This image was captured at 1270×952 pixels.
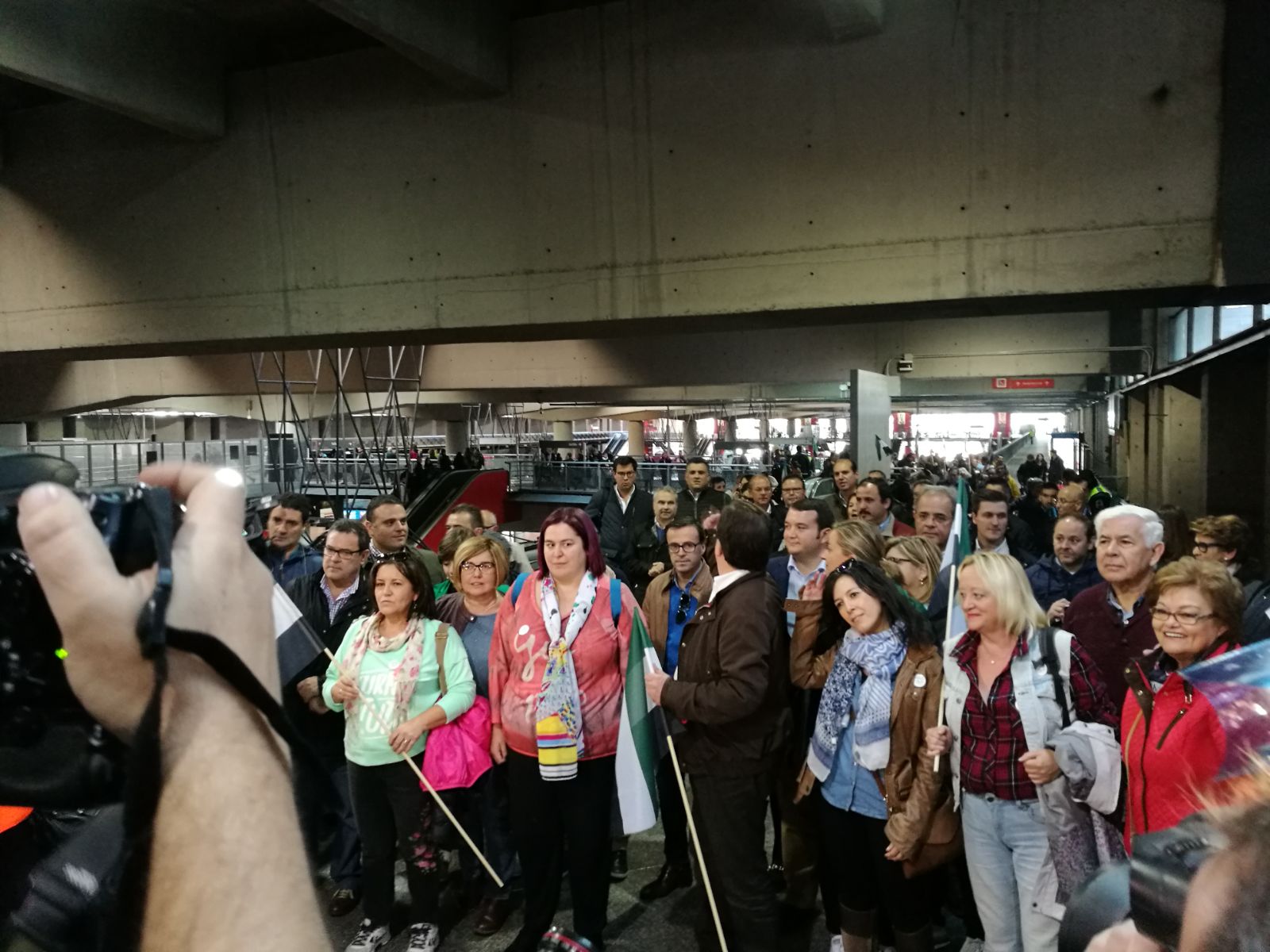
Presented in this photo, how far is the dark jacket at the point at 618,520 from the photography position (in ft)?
20.6

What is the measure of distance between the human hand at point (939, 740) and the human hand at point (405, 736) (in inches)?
80.7

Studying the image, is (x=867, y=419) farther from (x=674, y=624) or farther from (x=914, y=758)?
(x=914, y=758)

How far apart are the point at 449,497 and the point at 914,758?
1124 centimetres

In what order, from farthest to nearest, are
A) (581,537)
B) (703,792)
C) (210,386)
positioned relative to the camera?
(210,386), (581,537), (703,792)

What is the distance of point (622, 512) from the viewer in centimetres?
644

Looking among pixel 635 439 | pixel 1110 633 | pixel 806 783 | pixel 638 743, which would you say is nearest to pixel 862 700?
pixel 806 783

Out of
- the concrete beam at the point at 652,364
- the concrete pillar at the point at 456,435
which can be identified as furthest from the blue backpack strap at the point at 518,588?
the concrete pillar at the point at 456,435

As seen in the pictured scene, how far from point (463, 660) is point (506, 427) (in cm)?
4460

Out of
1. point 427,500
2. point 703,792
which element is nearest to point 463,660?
point 703,792

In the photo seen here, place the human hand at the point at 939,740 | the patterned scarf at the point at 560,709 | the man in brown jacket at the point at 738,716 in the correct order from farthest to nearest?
the patterned scarf at the point at 560,709 < the man in brown jacket at the point at 738,716 < the human hand at the point at 939,740

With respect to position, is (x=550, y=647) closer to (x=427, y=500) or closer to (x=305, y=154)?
(x=305, y=154)

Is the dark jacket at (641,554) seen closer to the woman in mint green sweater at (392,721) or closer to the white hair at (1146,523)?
the woman in mint green sweater at (392,721)

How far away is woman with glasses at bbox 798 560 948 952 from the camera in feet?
9.57

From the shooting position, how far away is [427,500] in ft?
42.6
